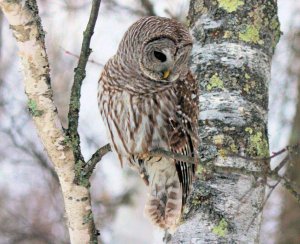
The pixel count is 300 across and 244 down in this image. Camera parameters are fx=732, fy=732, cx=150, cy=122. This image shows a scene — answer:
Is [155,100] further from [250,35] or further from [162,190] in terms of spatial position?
[250,35]

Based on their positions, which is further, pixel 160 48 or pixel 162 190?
pixel 162 190

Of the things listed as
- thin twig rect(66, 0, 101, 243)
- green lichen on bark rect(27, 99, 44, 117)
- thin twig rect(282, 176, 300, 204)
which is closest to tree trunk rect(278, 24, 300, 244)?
thin twig rect(66, 0, 101, 243)

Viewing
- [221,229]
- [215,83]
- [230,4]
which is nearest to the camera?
[221,229]

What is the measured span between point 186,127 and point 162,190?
451mm

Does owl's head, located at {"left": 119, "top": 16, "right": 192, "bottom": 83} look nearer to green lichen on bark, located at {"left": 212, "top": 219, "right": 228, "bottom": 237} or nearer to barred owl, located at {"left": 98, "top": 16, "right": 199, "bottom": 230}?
barred owl, located at {"left": 98, "top": 16, "right": 199, "bottom": 230}

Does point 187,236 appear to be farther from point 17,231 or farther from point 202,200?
point 17,231

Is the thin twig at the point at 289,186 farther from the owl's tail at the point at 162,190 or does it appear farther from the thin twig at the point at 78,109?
the owl's tail at the point at 162,190

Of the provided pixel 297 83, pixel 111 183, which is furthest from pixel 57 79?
pixel 297 83

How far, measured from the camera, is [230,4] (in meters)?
3.99

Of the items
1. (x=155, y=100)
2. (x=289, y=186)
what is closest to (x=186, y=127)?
(x=155, y=100)

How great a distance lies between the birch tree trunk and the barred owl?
0.35ft

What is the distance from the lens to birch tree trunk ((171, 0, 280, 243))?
3293 mm

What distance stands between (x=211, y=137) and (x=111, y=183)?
21.8 feet

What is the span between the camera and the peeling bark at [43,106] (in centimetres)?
252
